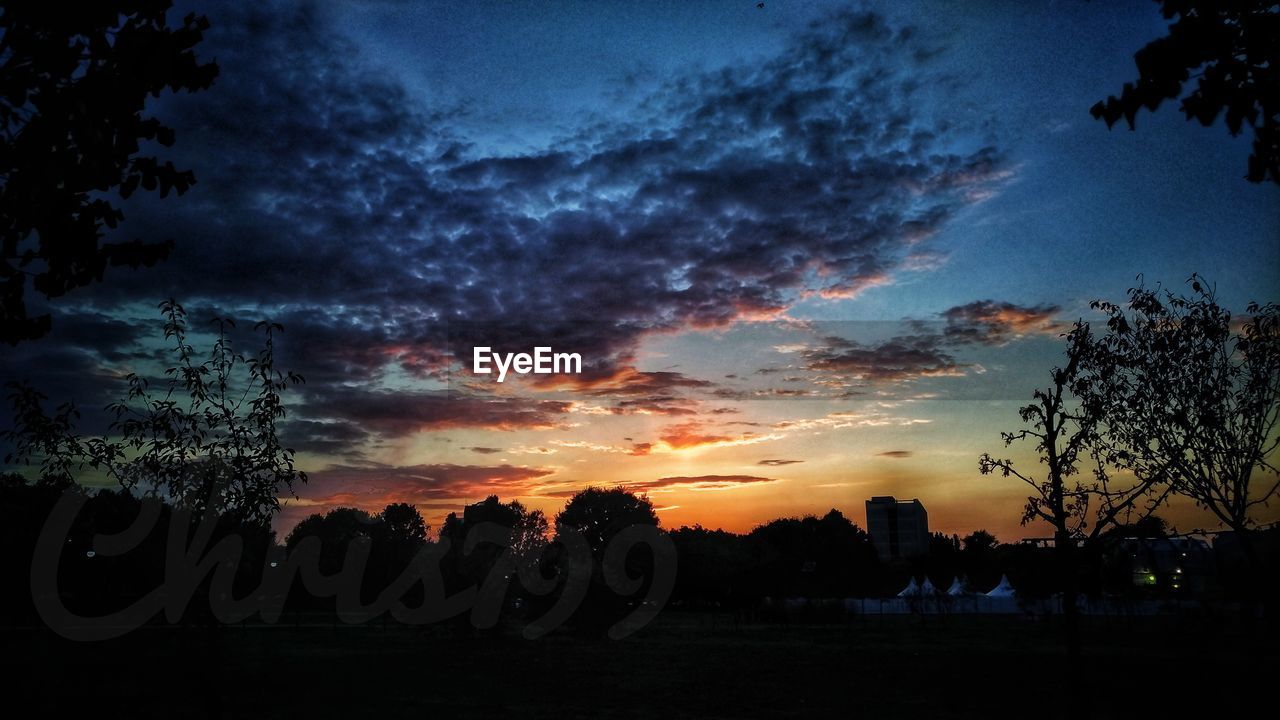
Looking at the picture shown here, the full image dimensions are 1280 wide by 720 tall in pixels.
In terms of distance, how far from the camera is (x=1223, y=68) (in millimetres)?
4770

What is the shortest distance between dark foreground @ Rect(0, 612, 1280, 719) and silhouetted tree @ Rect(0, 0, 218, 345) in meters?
9.97

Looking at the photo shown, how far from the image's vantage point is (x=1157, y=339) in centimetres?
1299

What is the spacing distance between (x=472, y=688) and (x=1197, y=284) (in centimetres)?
2190

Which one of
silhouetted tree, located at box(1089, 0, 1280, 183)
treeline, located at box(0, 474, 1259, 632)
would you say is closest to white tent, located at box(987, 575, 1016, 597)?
treeline, located at box(0, 474, 1259, 632)

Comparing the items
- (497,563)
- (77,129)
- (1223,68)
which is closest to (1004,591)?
(497,563)

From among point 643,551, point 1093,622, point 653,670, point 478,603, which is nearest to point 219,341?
point 653,670

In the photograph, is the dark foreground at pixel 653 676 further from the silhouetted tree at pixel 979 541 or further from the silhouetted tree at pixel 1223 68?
the silhouetted tree at pixel 979 541

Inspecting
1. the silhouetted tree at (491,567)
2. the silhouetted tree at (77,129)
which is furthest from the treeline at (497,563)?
the silhouetted tree at (77,129)

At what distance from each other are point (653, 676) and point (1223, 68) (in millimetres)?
25518

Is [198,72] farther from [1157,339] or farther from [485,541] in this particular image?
[485,541]

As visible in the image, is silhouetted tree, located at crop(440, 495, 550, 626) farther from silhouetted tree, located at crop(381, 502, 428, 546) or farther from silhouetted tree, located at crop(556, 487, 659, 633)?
silhouetted tree, located at crop(381, 502, 428, 546)

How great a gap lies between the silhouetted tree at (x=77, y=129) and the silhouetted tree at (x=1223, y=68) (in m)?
7.54

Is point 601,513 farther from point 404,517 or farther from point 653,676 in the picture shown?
point 653,676

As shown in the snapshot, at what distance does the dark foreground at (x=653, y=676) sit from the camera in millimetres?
18516
